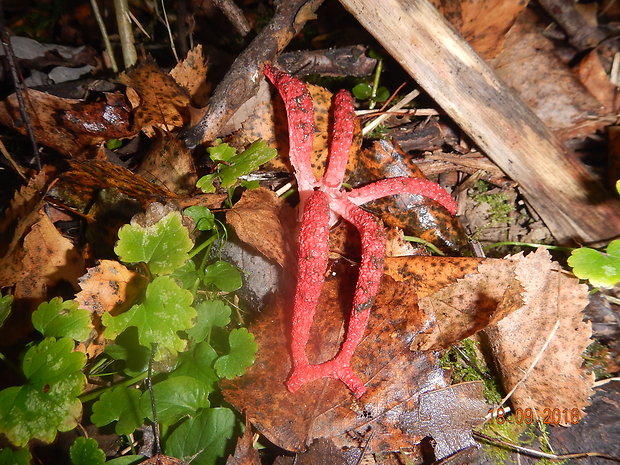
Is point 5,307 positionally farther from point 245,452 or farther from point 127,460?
point 245,452

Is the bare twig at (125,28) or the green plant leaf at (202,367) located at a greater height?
the bare twig at (125,28)

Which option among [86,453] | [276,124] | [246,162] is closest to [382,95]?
[276,124]

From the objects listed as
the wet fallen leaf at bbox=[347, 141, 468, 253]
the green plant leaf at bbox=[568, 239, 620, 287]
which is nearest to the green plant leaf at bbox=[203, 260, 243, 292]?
the wet fallen leaf at bbox=[347, 141, 468, 253]

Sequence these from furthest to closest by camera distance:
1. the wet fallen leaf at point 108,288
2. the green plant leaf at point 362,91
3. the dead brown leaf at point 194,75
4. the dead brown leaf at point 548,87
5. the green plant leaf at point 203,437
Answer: the dead brown leaf at point 548,87 → the green plant leaf at point 362,91 → the dead brown leaf at point 194,75 → the wet fallen leaf at point 108,288 → the green plant leaf at point 203,437

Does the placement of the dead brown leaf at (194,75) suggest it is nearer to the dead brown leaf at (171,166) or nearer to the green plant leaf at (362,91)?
the dead brown leaf at (171,166)

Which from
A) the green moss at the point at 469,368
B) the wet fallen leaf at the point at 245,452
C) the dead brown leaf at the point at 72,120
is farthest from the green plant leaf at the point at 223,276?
the green moss at the point at 469,368

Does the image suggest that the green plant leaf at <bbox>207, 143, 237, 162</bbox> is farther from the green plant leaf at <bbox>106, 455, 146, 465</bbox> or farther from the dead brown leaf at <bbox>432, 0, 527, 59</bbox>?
the dead brown leaf at <bbox>432, 0, 527, 59</bbox>
